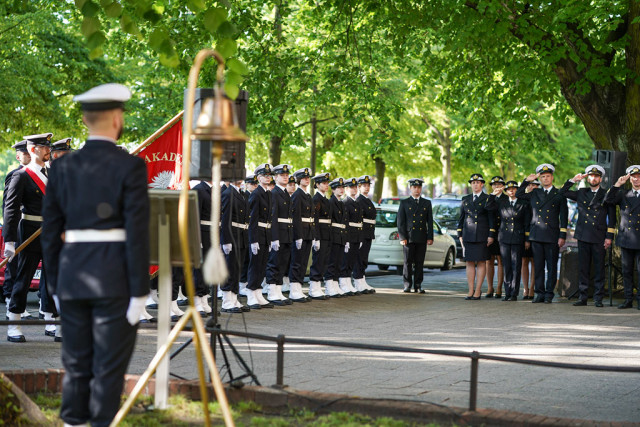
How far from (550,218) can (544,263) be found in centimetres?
86

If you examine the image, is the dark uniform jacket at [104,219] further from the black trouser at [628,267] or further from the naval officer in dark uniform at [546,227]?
the naval officer in dark uniform at [546,227]

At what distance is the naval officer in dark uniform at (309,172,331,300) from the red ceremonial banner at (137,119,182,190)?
6951 millimetres

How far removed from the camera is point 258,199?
15.0m

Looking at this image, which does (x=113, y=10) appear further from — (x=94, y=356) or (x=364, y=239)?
(x=364, y=239)

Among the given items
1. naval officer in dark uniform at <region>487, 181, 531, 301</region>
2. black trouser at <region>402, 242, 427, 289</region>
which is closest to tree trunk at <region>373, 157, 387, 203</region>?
black trouser at <region>402, 242, 427, 289</region>

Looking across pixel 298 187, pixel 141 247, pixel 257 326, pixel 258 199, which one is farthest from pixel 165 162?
pixel 298 187

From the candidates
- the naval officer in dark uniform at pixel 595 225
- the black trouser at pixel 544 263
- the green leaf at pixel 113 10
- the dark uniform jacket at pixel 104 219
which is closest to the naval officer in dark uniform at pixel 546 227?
the black trouser at pixel 544 263

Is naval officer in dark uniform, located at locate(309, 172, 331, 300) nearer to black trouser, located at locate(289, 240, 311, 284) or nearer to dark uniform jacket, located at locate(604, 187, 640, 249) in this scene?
black trouser, located at locate(289, 240, 311, 284)

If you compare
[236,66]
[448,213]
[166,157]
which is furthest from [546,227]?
[448,213]

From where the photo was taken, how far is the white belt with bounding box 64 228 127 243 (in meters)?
5.44

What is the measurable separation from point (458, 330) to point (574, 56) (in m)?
6.77

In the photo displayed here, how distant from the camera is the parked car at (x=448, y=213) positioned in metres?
29.0

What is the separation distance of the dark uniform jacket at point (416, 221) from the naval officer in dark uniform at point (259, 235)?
4.17 meters

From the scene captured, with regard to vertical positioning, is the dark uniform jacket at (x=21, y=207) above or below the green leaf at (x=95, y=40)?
below
